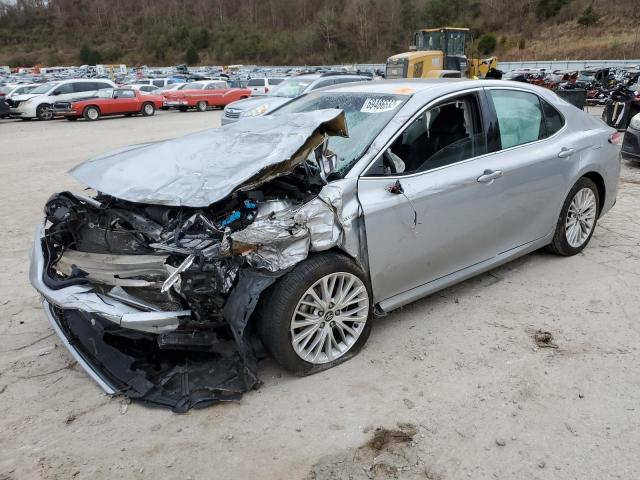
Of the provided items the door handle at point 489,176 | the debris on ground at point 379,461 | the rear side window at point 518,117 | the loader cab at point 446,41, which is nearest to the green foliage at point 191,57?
the loader cab at point 446,41

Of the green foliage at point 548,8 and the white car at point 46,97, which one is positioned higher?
the green foliage at point 548,8

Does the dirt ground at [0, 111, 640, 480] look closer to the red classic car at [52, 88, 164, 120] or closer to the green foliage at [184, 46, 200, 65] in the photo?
the red classic car at [52, 88, 164, 120]

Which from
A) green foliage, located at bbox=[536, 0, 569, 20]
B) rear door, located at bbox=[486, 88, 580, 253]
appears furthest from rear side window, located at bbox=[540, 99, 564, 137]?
green foliage, located at bbox=[536, 0, 569, 20]

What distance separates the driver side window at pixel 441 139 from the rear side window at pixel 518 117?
25 centimetres

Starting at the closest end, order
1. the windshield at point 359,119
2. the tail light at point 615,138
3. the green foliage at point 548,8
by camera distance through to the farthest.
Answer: the windshield at point 359,119 < the tail light at point 615,138 < the green foliage at point 548,8

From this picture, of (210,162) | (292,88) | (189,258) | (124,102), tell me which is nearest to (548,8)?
(124,102)

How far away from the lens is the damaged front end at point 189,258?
2908 millimetres

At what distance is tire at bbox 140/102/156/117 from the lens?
77.2 feet

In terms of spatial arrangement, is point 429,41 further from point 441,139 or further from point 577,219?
point 441,139

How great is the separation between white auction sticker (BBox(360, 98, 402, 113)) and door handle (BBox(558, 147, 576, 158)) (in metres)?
1.64

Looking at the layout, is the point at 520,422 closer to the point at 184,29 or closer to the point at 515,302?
the point at 515,302

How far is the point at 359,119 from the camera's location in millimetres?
3832

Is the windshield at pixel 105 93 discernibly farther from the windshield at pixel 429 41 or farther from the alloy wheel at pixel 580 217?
the alloy wheel at pixel 580 217

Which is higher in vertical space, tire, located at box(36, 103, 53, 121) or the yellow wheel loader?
the yellow wheel loader
